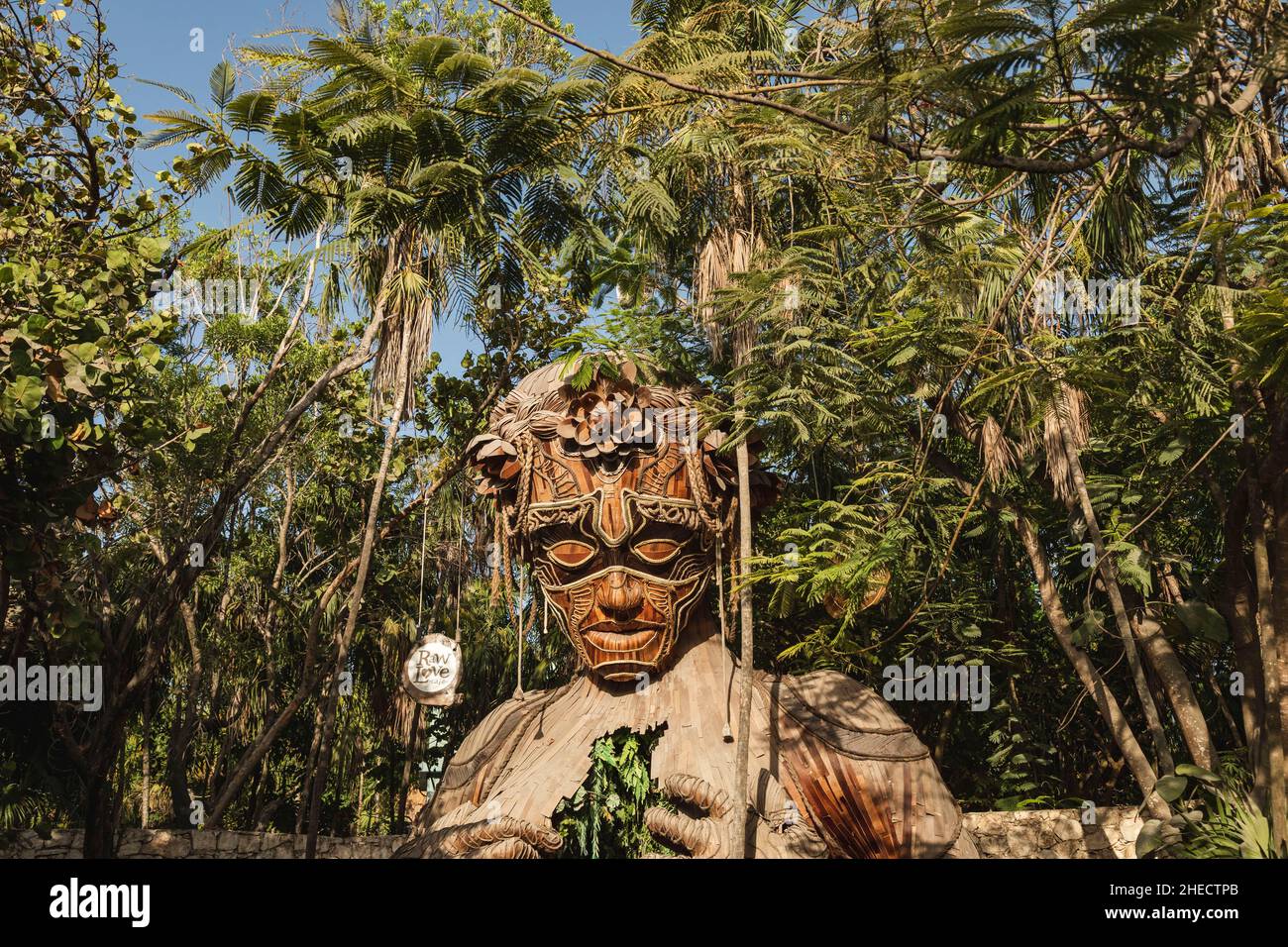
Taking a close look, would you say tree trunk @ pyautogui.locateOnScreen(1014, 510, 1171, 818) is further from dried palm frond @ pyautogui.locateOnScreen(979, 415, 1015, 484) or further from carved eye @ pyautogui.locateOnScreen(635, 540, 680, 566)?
carved eye @ pyautogui.locateOnScreen(635, 540, 680, 566)

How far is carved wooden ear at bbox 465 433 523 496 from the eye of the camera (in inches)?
351

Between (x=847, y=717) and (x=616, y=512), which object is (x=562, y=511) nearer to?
(x=616, y=512)

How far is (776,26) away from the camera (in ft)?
33.8

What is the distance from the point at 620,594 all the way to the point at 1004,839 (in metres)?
5.17

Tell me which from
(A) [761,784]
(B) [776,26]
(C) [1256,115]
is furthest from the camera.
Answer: (B) [776,26]

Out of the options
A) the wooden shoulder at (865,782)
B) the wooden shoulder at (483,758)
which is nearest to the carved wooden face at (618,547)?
the wooden shoulder at (483,758)

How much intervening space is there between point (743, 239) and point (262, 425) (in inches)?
317

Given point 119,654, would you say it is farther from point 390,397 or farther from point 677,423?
point 677,423

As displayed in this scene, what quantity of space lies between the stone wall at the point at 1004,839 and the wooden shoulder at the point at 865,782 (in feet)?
7.72

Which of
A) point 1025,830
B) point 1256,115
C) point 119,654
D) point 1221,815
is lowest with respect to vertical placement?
point 1025,830

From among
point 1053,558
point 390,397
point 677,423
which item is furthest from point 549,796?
point 1053,558

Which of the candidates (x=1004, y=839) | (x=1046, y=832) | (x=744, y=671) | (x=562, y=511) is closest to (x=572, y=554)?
(x=562, y=511)

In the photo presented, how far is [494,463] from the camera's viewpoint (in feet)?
29.5

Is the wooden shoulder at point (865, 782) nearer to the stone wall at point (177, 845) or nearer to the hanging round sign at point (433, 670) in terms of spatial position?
the hanging round sign at point (433, 670)
